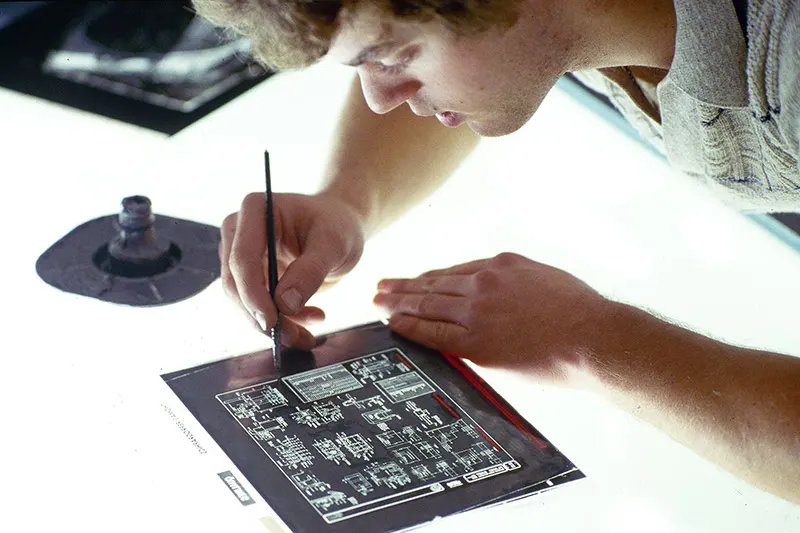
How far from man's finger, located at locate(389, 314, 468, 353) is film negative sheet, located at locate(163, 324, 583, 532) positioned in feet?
0.04

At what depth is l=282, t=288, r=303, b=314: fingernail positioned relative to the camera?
3.98 feet

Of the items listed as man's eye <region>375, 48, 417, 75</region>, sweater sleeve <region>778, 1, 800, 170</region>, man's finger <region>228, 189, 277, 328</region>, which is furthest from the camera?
man's finger <region>228, 189, 277, 328</region>

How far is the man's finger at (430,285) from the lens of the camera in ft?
4.21

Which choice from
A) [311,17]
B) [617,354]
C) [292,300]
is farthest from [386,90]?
[617,354]

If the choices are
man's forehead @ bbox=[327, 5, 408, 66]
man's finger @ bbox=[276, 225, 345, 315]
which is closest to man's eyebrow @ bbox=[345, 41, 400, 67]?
man's forehead @ bbox=[327, 5, 408, 66]

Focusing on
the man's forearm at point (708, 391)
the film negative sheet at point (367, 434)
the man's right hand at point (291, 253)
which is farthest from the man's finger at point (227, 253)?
the man's forearm at point (708, 391)

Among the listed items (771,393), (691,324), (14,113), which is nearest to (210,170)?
(14,113)

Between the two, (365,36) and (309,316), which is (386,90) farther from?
(309,316)

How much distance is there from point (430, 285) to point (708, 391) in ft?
1.18

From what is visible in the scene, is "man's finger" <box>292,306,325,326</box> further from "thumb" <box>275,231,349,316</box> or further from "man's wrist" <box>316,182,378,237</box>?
"man's wrist" <box>316,182,378,237</box>

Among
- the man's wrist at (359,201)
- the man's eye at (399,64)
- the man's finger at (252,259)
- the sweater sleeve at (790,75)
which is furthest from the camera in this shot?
the man's wrist at (359,201)

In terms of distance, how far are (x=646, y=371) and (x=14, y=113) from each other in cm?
Answer: 100

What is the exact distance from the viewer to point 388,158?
1477 millimetres

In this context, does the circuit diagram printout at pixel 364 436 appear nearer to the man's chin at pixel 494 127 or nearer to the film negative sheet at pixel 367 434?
the film negative sheet at pixel 367 434
